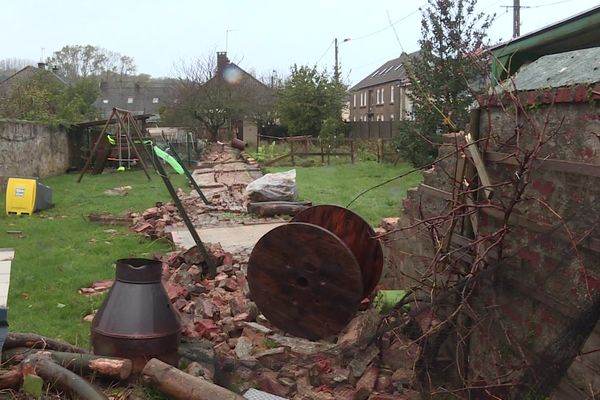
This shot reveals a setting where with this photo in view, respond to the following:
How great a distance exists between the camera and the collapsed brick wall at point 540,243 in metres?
3.25

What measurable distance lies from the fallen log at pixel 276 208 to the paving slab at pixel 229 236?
69 centimetres

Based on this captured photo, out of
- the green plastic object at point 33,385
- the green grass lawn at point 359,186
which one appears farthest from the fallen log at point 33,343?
the green grass lawn at point 359,186

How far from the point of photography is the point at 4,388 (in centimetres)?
375

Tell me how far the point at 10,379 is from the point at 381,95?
4721 cm

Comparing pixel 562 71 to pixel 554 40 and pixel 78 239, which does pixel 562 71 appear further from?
pixel 78 239

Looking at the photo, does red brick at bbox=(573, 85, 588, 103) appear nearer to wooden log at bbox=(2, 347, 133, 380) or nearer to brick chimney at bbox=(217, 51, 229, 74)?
wooden log at bbox=(2, 347, 133, 380)

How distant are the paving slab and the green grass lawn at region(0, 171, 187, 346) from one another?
376mm

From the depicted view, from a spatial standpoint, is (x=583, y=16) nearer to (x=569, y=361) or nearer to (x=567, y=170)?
(x=567, y=170)

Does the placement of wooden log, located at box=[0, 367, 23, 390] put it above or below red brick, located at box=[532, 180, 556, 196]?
below

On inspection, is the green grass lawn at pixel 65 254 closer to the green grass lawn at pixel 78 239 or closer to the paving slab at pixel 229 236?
the green grass lawn at pixel 78 239

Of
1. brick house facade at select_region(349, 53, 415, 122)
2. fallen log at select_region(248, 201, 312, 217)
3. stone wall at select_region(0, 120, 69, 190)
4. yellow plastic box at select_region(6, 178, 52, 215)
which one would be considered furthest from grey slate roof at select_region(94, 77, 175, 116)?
fallen log at select_region(248, 201, 312, 217)

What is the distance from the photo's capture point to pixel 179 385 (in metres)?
3.71

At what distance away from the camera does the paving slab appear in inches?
365

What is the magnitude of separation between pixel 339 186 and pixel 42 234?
324 inches
